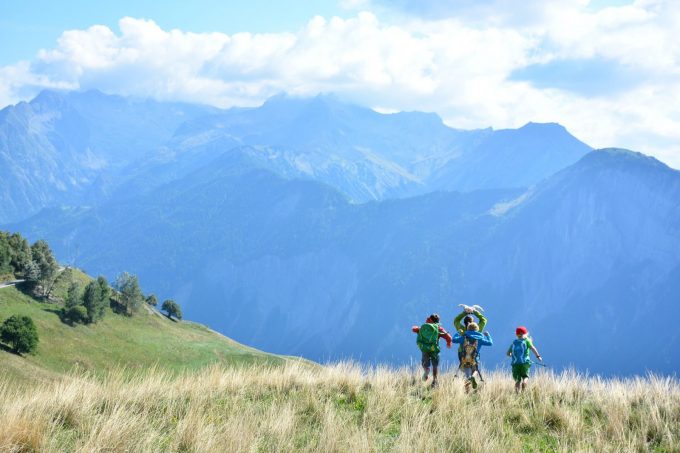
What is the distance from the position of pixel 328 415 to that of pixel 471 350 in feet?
19.9

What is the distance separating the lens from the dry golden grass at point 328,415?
741 centimetres

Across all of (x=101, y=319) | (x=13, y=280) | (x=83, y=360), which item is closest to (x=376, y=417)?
(x=83, y=360)

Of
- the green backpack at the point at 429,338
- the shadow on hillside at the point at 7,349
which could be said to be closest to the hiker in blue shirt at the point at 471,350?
the green backpack at the point at 429,338

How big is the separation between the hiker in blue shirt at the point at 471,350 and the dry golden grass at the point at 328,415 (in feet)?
1.92

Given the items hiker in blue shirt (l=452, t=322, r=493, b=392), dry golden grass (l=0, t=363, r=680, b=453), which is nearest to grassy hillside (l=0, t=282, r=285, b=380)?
dry golden grass (l=0, t=363, r=680, b=453)

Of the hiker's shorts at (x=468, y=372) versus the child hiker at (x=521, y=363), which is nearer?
the child hiker at (x=521, y=363)

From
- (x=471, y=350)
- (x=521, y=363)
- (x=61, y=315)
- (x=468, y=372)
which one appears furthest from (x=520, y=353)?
(x=61, y=315)

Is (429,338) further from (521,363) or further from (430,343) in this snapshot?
(521,363)

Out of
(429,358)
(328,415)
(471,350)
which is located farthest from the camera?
(429,358)

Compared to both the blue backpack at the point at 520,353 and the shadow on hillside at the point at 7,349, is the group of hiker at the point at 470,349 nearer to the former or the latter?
the blue backpack at the point at 520,353

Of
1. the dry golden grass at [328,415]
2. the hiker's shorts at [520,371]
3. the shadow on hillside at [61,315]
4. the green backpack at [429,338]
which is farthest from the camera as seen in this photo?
the shadow on hillside at [61,315]

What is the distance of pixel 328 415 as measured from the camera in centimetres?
872

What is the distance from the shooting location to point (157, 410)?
9.01m

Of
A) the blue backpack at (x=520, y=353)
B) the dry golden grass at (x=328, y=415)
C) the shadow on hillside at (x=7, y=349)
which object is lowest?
the dry golden grass at (x=328, y=415)
